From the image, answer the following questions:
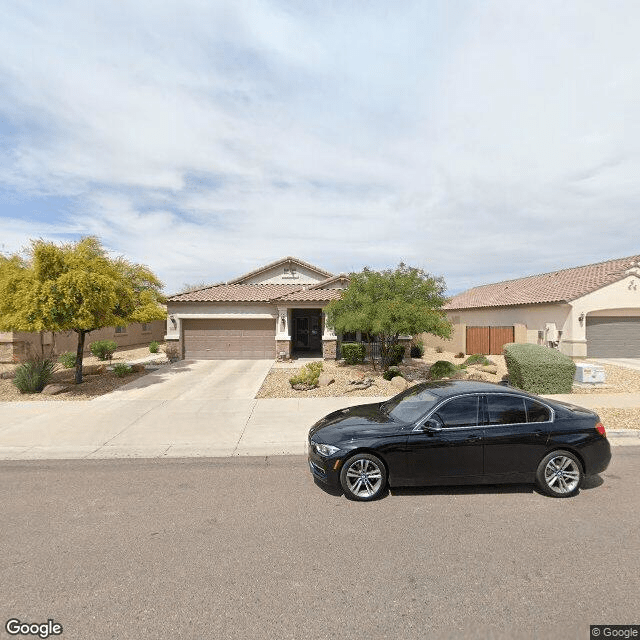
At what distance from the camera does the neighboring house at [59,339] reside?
18.9 metres

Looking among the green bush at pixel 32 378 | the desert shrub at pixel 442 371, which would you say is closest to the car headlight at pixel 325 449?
the desert shrub at pixel 442 371

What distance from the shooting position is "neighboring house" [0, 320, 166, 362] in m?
18.9

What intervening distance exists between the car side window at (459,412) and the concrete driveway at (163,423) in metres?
2.82

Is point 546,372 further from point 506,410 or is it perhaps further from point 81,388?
point 81,388

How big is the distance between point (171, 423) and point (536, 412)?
7.46 m

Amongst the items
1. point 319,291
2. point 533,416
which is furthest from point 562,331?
point 533,416

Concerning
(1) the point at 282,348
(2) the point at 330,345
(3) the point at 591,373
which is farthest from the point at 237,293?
(3) the point at 591,373

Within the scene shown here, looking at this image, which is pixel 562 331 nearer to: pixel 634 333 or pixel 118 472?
pixel 634 333

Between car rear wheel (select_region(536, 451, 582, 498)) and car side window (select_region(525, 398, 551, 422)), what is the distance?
47 cm

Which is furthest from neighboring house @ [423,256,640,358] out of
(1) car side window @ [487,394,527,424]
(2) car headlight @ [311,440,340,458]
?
(2) car headlight @ [311,440,340,458]

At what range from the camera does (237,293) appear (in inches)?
833

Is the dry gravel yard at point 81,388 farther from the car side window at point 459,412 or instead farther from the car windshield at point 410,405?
the car side window at point 459,412

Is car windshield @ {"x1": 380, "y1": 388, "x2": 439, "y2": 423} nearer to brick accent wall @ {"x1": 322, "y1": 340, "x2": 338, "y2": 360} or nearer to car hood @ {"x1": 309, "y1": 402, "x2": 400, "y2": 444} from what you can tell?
car hood @ {"x1": 309, "y1": 402, "x2": 400, "y2": 444}

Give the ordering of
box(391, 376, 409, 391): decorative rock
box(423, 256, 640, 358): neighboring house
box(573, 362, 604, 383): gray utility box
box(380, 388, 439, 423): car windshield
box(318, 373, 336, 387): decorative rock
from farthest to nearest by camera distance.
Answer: box(423, 256, 640, 358): neighboring house
box(318, 373, 336, 387): decorative rock
box(391, 376, 409, 391): decorative rock
box(573, 362, 604, 383): gray utility box
box(380, 388, 439, 423): car windshield
